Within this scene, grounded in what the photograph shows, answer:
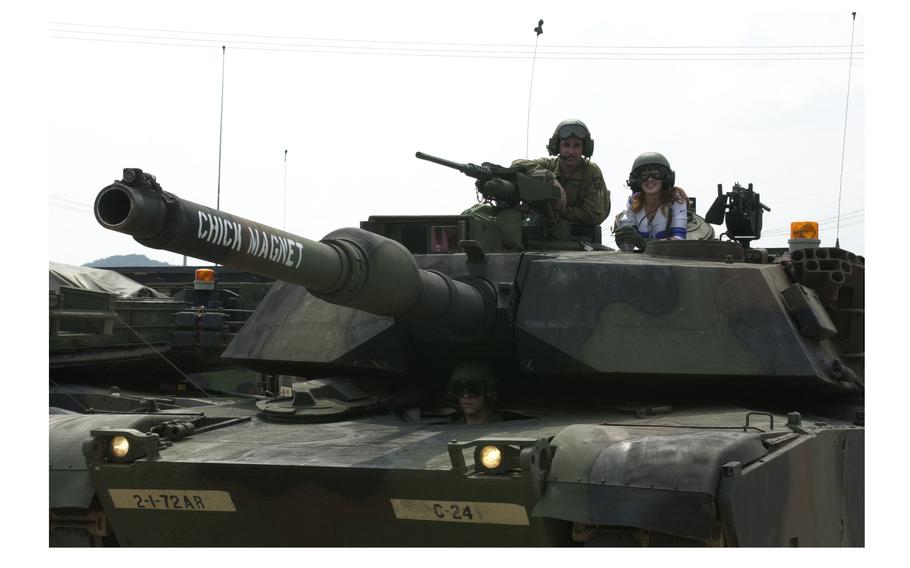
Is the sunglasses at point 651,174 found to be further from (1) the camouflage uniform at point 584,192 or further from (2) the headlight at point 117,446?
(2) the headlight at point 117,446

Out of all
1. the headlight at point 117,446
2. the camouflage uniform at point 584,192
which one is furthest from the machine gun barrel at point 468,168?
the headlight at point 117,446

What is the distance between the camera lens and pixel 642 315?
32.0ft

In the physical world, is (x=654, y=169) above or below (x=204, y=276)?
above

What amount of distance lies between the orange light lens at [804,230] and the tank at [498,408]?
1.54 ft

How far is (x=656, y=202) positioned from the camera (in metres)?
12.3

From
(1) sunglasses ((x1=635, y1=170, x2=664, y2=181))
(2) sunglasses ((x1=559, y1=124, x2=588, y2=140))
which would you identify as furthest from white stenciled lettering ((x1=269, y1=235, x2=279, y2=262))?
(1) sunglasses ((x1=635, y1=170, x2=664, y2=181))

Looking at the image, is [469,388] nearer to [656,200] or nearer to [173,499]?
[173,499]

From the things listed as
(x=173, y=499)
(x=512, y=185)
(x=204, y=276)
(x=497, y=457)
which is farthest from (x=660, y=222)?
(x=204, y=276)

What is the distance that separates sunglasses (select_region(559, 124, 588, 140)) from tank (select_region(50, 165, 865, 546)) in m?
1.13

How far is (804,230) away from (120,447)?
21.6ft

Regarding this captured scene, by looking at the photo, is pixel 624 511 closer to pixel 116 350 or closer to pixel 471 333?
pixel 471 333

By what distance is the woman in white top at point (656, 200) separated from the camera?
12.1 meters

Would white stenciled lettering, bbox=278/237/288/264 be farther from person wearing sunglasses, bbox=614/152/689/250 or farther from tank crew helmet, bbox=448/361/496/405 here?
person wearing sunglasses, bbox=614/152/689/250

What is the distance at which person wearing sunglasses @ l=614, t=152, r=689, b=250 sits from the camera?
12125 millimetres
